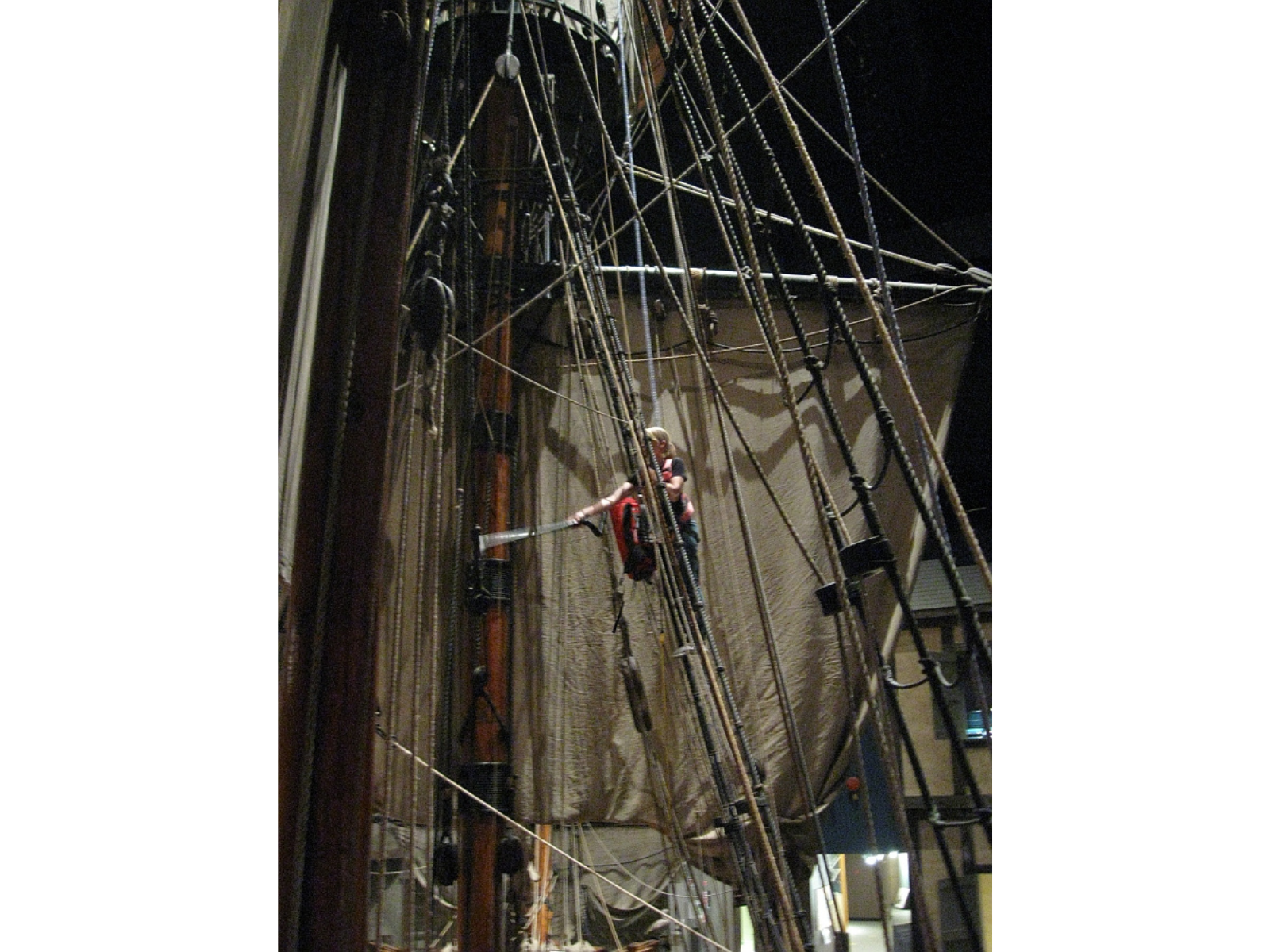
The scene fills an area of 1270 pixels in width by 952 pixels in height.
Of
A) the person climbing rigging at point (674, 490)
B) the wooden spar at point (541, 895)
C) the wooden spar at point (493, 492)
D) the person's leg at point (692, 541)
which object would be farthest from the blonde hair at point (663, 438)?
the wooden spar at point (541, 895)

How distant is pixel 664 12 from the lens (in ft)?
4.63

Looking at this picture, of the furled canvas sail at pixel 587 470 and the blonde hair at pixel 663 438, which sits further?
the blonde hair at pixel 663 438

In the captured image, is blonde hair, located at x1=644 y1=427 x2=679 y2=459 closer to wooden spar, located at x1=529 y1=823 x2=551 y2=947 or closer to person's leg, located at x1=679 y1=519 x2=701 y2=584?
person's leg, located at x1=679 y1=519 x2=701 y2=584

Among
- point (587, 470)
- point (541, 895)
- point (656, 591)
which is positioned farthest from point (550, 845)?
point (587, 470)

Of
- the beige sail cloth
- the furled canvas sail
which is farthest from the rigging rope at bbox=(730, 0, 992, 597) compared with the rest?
the beige sail cloth

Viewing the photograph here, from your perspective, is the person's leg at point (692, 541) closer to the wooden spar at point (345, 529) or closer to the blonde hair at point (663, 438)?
the blonde hair at point (663, 438)

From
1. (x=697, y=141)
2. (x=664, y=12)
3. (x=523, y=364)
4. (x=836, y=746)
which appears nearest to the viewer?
(x=836, y=746)

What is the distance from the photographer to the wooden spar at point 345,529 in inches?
30.6

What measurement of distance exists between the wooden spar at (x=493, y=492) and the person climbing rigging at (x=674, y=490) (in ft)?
0.76

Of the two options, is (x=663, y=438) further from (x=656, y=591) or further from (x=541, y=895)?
(x=541, y=895)

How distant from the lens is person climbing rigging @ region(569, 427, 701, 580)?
127 cm
